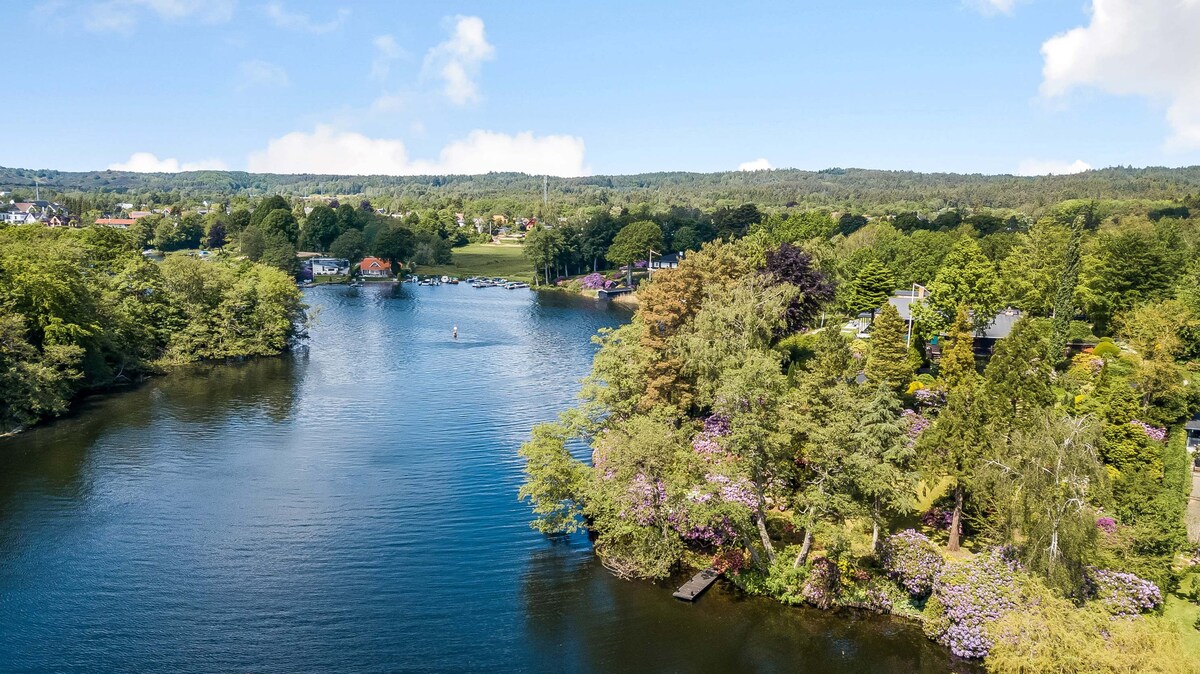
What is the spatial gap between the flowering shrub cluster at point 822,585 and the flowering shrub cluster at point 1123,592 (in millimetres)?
10369

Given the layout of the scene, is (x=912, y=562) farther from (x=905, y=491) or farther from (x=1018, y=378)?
(x=1018, y=378)

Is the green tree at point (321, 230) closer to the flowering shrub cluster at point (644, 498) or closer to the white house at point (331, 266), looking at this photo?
the white house at point (331, 266)

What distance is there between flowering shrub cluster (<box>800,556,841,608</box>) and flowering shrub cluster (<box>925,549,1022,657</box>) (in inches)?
160

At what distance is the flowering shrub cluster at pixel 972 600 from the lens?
32312 mm

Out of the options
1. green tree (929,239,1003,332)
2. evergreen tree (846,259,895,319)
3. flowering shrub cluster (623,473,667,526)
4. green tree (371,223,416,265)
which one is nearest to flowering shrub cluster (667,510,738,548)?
flowering shrub cluster (623,473,667,526)

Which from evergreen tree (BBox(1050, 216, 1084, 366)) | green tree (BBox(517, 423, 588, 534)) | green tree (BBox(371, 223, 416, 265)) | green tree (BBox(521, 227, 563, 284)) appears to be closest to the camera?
green tree (BBox(517, 423, 588, 534))

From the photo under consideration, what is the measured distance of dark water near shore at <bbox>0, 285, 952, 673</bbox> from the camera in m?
32.5

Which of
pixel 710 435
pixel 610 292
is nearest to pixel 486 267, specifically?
pixel 610 292

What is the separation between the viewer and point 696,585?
123ft

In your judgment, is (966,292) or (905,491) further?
(966,292)

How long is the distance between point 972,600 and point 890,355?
2498cm

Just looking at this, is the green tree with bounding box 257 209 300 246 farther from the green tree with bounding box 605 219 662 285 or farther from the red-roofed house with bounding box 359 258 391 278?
the green tree with bounding box 605 219 662 285

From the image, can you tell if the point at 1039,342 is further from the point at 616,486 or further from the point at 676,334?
the point at 616,486

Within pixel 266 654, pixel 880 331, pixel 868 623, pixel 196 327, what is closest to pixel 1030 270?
pixel 880 331
